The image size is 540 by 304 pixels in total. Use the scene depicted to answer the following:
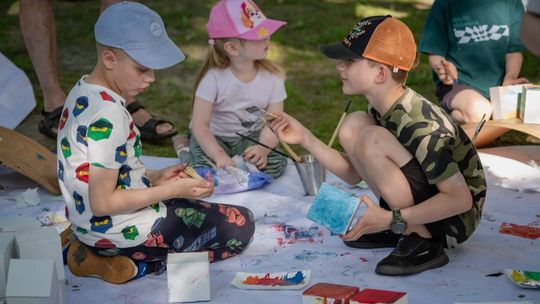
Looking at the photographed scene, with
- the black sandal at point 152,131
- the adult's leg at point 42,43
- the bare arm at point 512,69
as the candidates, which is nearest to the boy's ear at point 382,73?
the bare arm at point 512,69

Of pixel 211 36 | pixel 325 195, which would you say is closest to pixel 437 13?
pixel 211 36

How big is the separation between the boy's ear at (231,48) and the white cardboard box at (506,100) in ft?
3.91

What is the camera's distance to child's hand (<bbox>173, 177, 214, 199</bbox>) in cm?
290

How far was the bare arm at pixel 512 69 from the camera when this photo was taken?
434 centimetres

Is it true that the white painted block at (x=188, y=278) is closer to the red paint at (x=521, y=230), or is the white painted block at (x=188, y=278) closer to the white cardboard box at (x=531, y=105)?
the red paint at (x=521, y=230)

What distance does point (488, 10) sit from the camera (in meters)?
4.43

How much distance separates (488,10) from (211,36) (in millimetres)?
1429

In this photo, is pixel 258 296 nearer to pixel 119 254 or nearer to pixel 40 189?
pixel 119 254

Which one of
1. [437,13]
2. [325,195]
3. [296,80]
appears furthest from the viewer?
[296,80]

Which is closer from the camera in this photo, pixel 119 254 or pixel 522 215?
pixel 119 254

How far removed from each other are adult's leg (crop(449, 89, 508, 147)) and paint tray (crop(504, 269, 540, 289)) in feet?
4.41

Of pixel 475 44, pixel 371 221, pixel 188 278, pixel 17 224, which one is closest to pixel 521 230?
pixel 371 221

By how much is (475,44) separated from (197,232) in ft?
6.69

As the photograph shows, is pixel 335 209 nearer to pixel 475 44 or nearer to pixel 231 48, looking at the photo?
pixel 231 48
